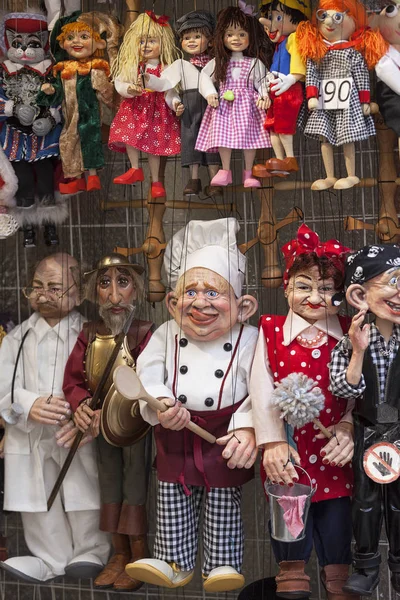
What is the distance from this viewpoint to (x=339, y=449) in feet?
8.13

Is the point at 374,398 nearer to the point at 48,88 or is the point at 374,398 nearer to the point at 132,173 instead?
the point at 132,173

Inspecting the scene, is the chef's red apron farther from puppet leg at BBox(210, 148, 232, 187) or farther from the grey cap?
the grey cap

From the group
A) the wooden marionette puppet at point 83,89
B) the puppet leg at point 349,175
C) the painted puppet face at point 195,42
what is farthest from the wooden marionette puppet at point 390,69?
the wooden marionette puppet at point 83,89

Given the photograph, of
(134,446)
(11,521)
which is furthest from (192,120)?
(11,521)

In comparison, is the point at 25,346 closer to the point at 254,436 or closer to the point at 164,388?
the point at 164,388

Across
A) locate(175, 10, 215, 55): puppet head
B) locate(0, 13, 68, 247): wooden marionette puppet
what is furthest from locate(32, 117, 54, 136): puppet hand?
locate(175, 10, 215, 55): puppet head

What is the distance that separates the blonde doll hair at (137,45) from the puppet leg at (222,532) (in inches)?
40.8

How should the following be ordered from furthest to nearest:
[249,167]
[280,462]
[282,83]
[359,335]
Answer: [249,167] < [282,83] < [280,462] < [359,335]

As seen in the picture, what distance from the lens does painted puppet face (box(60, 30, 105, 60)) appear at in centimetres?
279

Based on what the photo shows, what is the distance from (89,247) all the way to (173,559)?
3.15 ft

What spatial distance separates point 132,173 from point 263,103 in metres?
0.37

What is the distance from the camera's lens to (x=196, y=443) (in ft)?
8.58

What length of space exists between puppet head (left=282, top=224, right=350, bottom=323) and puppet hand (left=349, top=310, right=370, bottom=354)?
0.14 meters

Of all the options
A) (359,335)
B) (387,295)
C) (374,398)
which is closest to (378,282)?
(387,295)
